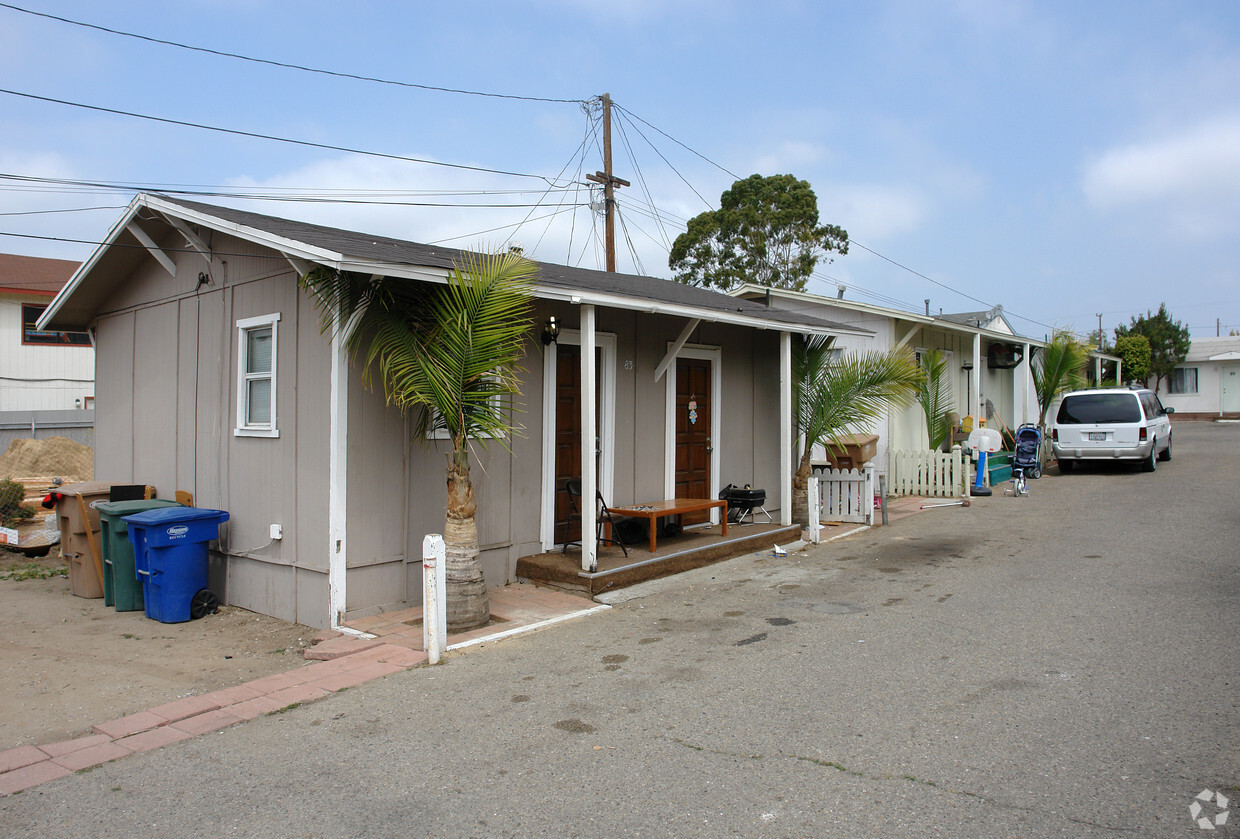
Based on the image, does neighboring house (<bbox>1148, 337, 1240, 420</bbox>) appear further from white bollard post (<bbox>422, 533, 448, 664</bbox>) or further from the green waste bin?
the green waste bin

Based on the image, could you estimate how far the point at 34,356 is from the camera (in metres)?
21.1

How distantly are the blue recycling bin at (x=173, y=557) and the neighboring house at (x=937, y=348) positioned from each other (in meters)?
8.75

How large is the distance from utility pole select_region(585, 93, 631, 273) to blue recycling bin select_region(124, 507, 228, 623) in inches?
472

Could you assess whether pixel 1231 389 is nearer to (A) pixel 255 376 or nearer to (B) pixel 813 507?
(B) pixel 813 507

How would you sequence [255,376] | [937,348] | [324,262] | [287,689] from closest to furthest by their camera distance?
[287,689]
[324,262]
[255,376]
[937,348]

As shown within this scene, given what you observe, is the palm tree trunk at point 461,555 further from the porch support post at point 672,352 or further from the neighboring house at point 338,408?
the porch support post at point 672,352

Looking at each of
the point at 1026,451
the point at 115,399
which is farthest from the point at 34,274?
the point at 1026,451

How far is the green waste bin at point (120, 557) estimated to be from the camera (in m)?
7.93

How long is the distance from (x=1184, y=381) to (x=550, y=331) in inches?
A: 1546

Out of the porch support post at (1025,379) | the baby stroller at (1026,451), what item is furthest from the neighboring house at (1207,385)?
the baby stroller at (1026,451)

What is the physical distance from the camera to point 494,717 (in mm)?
4758

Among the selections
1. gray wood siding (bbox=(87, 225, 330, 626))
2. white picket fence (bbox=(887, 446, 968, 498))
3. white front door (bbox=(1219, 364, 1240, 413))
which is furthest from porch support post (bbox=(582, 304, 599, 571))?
white front door (bbox=(1219, 364, 1240, 413))

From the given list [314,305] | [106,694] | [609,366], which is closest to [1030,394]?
[609,366]

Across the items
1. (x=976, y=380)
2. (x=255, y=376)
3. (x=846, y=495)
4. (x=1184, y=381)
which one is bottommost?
(x=846, y=495)
